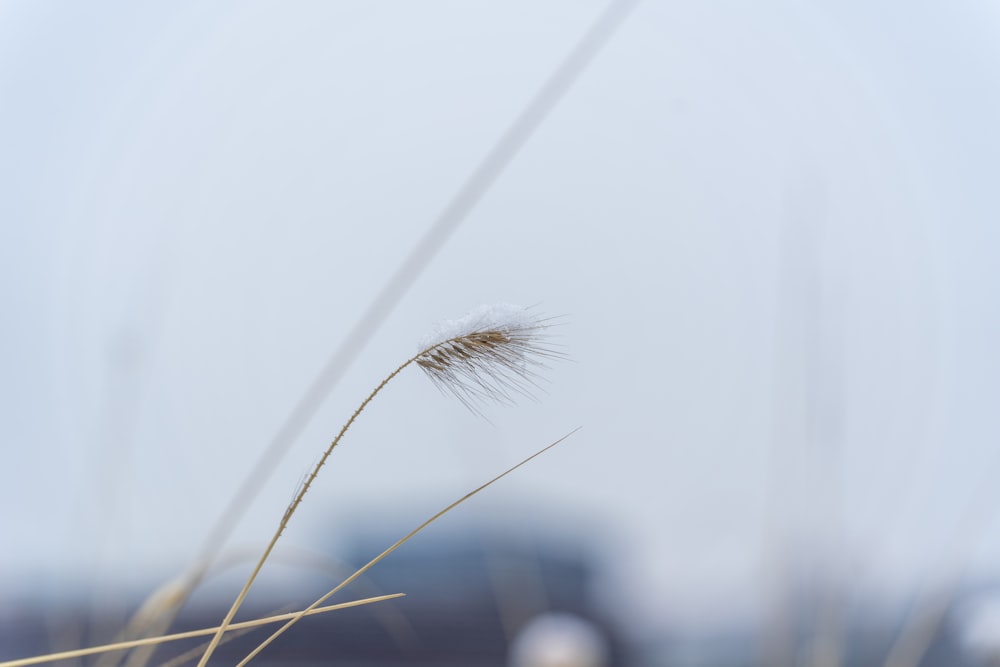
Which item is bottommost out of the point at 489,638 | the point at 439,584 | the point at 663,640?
the point at 663,640

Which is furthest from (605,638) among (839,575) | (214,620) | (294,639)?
(839,575)

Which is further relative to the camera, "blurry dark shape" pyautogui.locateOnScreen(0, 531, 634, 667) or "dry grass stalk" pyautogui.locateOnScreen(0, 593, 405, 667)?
"blurry dark shape" pyautogui.locateOnScreen(0, 531, 634, 667)

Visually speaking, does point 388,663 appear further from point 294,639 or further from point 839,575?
point 839,575

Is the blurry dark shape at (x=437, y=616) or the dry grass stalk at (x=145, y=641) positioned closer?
the dry grass stalk at (x=145, y=641)

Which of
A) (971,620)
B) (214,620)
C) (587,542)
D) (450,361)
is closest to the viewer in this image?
(450,361)

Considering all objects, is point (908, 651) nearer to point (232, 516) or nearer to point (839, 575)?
point (839, 575)

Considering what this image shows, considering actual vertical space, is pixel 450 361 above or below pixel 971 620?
above

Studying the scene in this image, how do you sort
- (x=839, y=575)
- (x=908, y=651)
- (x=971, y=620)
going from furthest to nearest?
(x=971, y=620)
(x=839, y=575)
(x=908, y=651)

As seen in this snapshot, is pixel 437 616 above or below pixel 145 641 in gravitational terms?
below

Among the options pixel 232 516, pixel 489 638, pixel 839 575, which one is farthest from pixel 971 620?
pixel 489 638

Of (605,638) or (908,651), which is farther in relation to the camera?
(605,638)

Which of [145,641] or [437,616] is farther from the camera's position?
A: [437,616]
